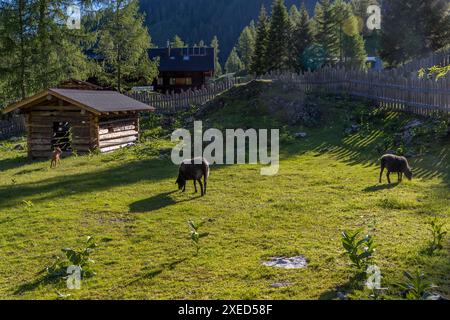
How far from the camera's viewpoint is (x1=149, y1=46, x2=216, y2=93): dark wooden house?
67312mm

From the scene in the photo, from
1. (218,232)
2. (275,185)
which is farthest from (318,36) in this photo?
(218,232)

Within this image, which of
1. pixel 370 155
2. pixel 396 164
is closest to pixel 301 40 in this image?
pixel 370 155

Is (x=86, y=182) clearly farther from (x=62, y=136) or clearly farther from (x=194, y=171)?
(x=62, y=136)

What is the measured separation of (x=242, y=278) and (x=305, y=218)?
3.81 meters

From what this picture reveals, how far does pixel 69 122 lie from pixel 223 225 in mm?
15219

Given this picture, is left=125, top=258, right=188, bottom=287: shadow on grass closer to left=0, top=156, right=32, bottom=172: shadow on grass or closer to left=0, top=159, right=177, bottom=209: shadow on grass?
left=0, top=159, right=177, bottom=209: shadow on grass

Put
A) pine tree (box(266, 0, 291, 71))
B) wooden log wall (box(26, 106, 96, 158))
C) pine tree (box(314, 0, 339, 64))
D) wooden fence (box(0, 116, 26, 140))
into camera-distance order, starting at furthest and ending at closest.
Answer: pine tree (box(314, 0, 339, 64)) → pine tree (box(266, 0, 291, 71)) → wooden fence (box(0, 116, 26, 140)) → wooden log wall (box(26, 106, 96, 158))

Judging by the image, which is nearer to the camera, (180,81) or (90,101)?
(90,101)

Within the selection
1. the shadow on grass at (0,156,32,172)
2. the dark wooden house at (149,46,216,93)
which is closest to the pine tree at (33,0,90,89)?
the shadow on grass at (0,156,32,172)

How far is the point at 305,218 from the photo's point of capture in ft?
35.9

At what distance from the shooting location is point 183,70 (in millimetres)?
67125

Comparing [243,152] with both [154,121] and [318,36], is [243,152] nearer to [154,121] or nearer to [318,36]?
[154,121]

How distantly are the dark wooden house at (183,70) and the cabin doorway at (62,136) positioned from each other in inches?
1672

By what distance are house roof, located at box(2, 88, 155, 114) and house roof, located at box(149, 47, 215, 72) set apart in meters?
40.8
